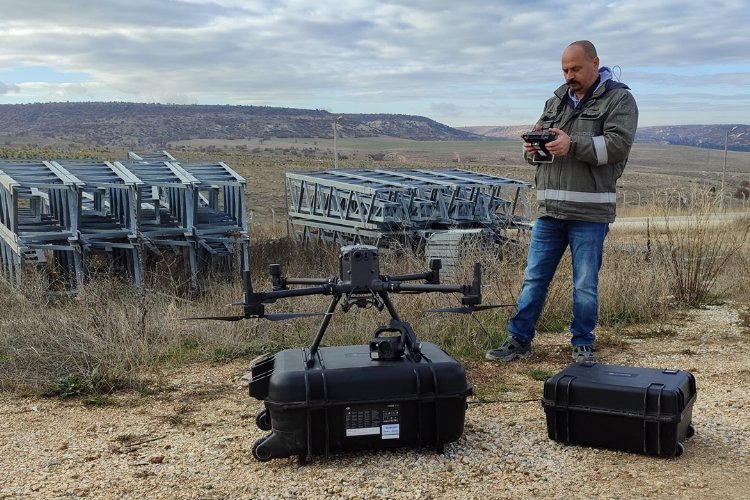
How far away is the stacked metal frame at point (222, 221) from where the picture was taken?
1289 cm

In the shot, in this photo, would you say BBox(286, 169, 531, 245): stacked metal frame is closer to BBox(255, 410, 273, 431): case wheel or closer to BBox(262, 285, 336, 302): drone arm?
BBox(255, 410, 273, 431): case wheel

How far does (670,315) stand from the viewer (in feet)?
25.0

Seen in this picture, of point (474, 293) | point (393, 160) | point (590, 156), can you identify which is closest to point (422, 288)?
point (474, 293)

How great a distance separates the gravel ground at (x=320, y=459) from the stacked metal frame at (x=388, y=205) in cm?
1057

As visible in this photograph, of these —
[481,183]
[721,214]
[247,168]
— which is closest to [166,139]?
[247,168]

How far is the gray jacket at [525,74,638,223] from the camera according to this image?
5.07m

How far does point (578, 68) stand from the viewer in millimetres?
5203

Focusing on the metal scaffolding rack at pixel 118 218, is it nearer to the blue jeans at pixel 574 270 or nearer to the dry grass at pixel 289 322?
the dry grass at pixel 289 322

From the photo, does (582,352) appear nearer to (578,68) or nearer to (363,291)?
(578,68)

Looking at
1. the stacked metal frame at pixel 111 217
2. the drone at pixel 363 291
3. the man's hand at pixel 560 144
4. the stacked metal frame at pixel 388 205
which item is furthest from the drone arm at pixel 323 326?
the stacked metal frame at pixel 388 205

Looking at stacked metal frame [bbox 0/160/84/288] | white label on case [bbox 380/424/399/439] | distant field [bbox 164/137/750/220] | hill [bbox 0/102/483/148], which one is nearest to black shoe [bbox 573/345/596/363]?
white label on case [bbox 380/424/399/439]

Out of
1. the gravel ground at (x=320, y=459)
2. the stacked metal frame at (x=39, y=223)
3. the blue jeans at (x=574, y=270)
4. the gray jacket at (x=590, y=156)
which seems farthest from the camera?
the stacked metal frame at (x=39, y=223)

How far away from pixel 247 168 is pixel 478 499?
56.2 metres

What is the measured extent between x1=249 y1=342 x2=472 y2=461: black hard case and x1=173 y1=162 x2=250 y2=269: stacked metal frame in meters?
8.93
